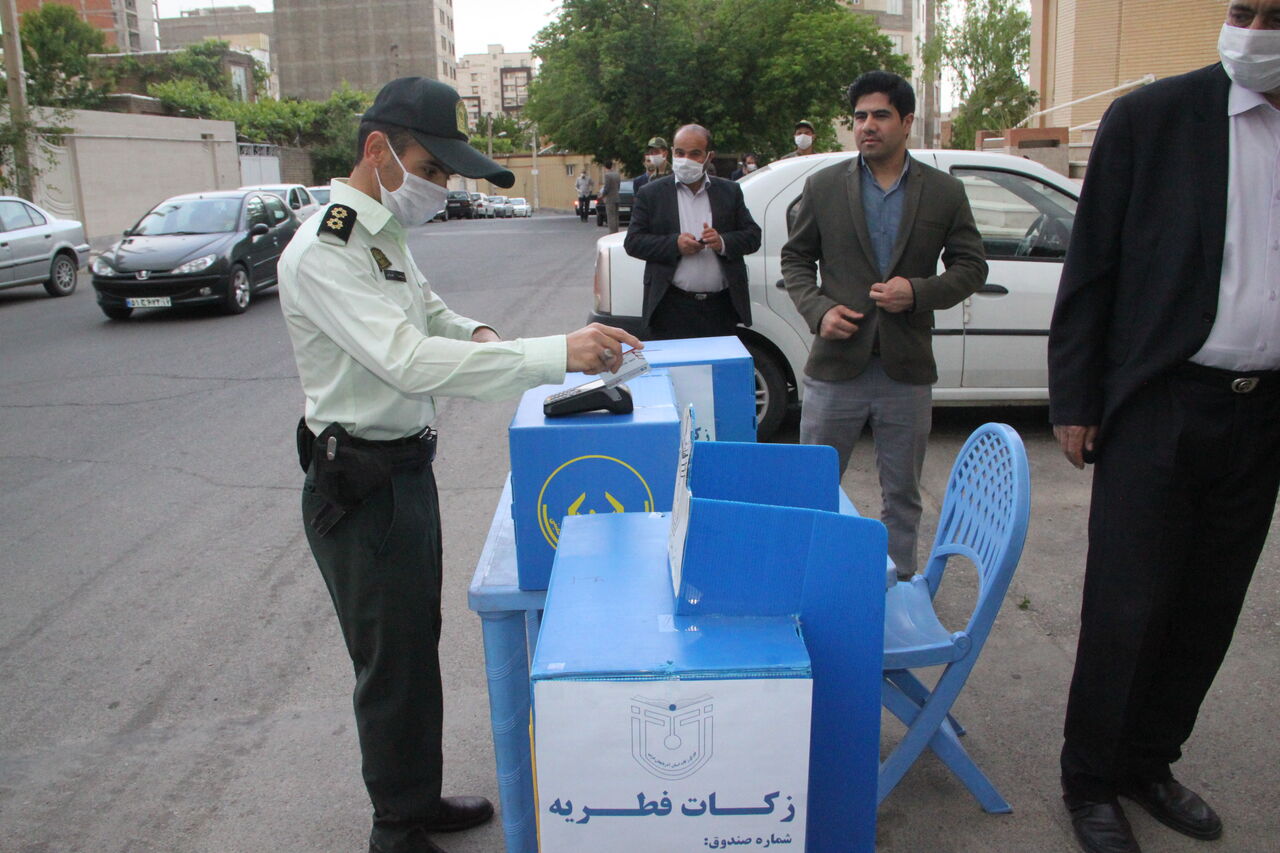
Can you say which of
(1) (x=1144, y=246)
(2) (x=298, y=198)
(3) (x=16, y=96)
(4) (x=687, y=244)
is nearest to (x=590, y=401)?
(1) (x=1144, y=246)

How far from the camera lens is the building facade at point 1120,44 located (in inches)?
611

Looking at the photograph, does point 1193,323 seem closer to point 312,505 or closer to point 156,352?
point 312,505

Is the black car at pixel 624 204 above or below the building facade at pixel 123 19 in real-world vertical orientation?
below

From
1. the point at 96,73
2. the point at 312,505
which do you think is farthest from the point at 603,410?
the point at 96,73

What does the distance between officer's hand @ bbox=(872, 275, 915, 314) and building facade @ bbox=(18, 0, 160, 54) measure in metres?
81.7

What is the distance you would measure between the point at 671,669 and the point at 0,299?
16358 mm

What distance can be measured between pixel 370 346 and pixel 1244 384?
200 cm

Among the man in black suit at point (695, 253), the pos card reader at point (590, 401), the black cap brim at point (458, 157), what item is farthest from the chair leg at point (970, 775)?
the man in black suit at point (695, 253)

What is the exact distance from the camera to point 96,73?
5025cm

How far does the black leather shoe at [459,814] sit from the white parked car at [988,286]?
3.47 m

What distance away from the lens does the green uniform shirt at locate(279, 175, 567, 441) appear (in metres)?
2.13

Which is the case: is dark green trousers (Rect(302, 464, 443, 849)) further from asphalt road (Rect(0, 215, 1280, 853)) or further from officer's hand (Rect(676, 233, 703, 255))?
officer's hand (Rect(676, 233, 703, 255))

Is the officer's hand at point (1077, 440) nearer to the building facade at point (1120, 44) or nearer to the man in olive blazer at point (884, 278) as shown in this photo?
the man in olive blazer at point (884, 278)

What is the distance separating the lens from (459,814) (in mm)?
2789
